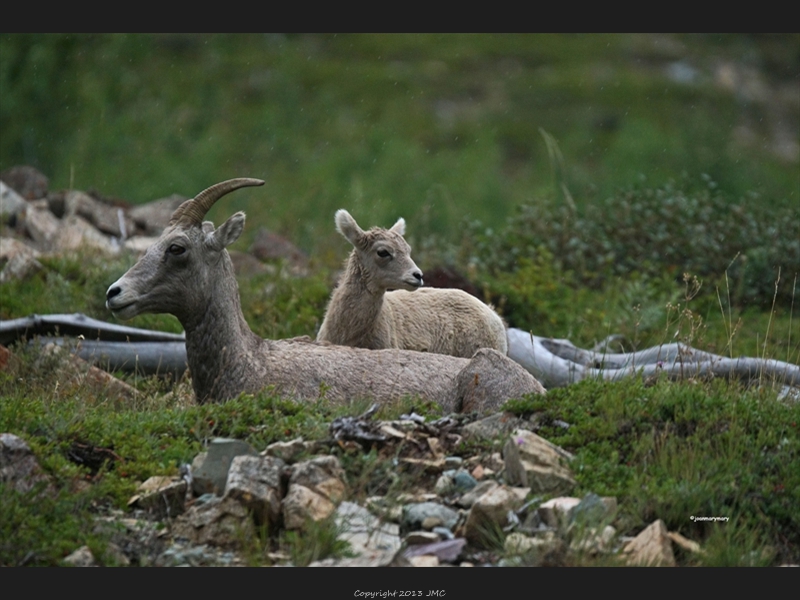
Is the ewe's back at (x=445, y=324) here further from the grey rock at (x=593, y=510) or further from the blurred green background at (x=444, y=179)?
the grey rock at (x=593, y=510)

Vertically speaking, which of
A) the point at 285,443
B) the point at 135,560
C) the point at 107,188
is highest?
the point at 107,188

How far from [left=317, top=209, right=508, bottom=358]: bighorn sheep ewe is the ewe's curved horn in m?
2.54

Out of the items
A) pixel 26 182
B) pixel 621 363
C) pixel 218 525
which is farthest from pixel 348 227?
pixel 26 182

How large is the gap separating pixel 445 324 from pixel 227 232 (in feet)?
11.3

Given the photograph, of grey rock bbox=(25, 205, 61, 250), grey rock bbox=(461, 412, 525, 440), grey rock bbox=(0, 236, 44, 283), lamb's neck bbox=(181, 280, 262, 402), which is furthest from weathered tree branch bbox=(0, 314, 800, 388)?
grey rock bbox=(25, 205, 61, 250)

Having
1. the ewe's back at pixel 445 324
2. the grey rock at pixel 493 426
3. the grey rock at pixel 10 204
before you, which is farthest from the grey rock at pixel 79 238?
the grey rock at pixel 493 426

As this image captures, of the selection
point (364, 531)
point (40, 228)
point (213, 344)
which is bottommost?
point (364, 531)

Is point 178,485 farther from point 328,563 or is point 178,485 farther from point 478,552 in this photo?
point 478,552

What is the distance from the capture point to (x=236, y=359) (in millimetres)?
9867

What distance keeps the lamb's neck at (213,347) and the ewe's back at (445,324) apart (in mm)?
2625

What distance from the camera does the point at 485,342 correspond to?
1259 centimetres

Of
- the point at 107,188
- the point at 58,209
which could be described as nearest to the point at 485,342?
the point at 58,209

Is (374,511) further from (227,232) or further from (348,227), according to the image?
(348,227)

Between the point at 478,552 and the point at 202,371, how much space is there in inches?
152
